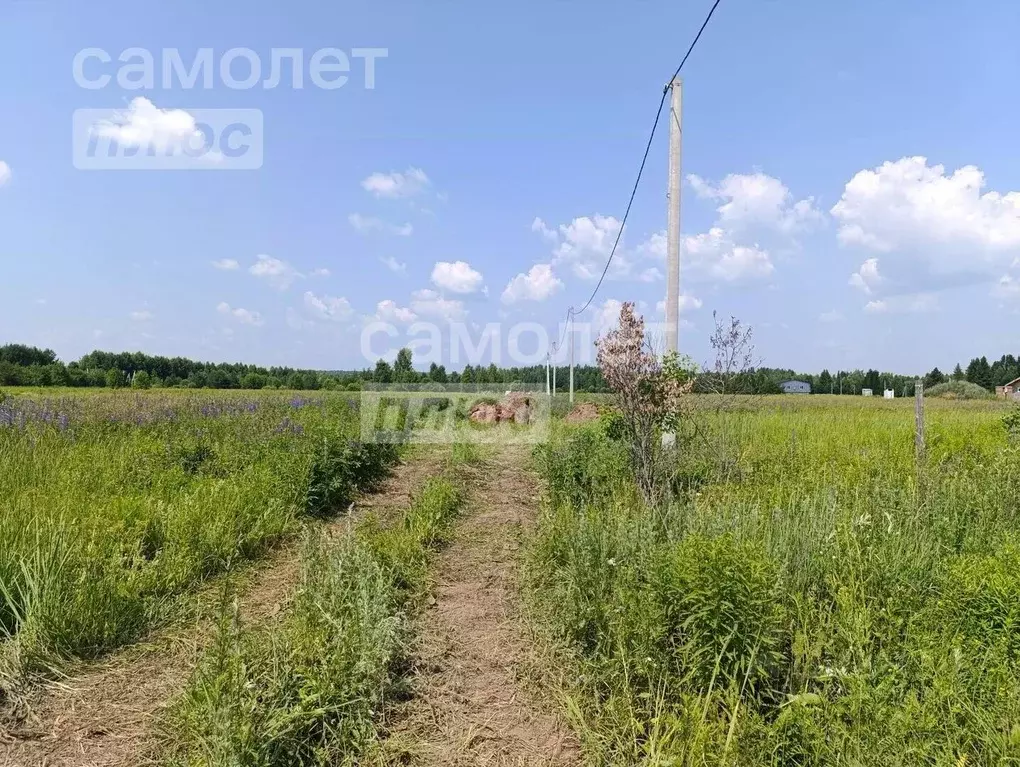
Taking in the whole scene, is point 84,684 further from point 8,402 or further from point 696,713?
point 8,402

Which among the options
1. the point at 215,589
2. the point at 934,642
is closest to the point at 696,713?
the point at 934,642

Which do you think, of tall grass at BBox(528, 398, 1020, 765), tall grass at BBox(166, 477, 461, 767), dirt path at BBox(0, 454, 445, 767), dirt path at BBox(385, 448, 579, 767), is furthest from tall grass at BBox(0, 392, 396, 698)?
tall grass at BBox(528, 398, 1020, 765)

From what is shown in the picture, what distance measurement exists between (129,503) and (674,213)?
21.5ft

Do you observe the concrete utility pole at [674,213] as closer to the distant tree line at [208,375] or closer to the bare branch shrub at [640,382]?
the bare branch shrub at [640,382]

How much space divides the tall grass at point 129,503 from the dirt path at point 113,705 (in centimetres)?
19

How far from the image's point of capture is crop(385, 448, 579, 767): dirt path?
89.9 inches

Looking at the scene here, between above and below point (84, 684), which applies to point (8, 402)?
above

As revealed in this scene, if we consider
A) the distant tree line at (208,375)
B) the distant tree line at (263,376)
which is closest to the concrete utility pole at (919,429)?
the distant tree line at (263,376)

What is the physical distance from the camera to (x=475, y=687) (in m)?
2.77

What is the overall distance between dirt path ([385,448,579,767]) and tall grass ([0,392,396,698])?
1.67 m

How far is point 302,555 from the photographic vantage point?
3.74 metres

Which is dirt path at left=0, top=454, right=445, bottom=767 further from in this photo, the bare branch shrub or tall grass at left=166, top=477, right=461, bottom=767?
the bare branch shrub

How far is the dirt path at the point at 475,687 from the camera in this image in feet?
7.49

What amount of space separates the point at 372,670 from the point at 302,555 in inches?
61.2
